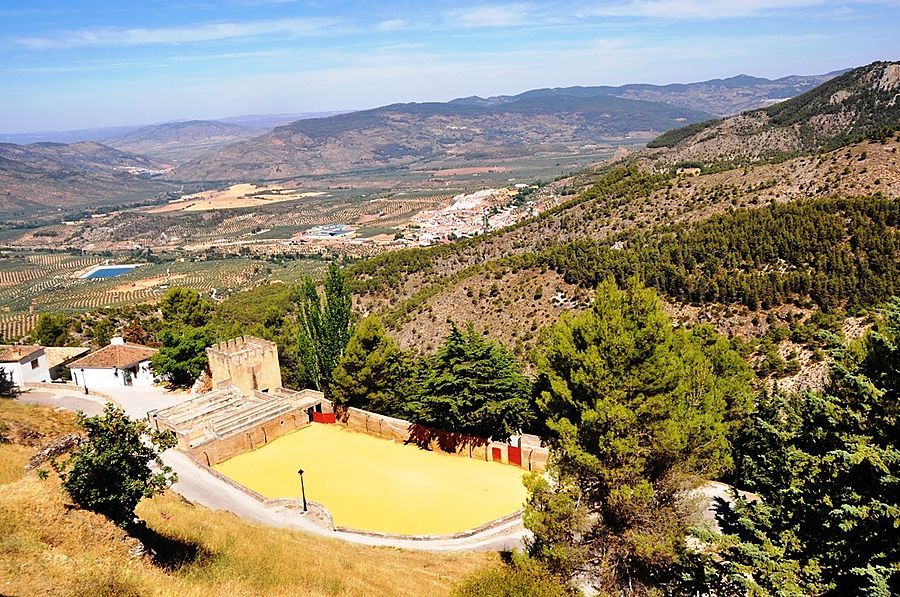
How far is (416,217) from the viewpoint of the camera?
153125 millimetres

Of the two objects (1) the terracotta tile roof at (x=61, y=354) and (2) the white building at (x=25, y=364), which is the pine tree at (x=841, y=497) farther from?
(1) the terracotta tile roof at (x=61, y=354)

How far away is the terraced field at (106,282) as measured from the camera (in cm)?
8651

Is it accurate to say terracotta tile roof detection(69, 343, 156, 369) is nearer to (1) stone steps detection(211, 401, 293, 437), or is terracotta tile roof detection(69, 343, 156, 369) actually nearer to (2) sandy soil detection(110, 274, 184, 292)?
(1) stone steps detection(211, 401, 293, 437)

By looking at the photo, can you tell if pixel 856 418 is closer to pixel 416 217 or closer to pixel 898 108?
pixel 898 108

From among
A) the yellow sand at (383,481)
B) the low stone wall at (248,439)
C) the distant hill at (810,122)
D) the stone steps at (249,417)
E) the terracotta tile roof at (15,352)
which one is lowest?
the yellow sand at (383,481)

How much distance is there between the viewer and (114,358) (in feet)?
125

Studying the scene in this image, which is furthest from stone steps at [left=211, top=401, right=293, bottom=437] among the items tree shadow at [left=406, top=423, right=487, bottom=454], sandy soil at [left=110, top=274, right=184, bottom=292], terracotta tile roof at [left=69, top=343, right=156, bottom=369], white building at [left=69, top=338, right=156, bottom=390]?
sandy soil at [left=110, top=274, right=184, bottom=292]

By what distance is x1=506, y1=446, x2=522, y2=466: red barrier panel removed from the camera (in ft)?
80.4

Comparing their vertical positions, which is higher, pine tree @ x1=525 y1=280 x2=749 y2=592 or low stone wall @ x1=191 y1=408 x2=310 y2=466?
pine tree @ x1=525 y1=280 x2=749 y2=592

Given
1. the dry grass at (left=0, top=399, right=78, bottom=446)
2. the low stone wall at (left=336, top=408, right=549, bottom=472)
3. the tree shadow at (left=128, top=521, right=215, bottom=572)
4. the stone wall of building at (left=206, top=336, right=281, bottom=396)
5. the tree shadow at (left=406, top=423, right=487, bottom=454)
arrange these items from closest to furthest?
the tree shadow at (left=128, top=521, right=215, bottom=572)
the dry grass at (left=0, top=399, right=78, bottom=446)
the low stone wall at (left=336, top=408, right=549, bottom=472)
the tree shadow at (left=406, top=423, right=487, bottom=454)
the stone wall of building at (left=206, top=336, right=281, bottom=396)

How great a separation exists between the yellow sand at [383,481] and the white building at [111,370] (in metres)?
14.4

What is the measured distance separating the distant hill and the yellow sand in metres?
57.4

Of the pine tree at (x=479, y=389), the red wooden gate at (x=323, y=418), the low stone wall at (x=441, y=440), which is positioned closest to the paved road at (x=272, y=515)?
the low stone wall at (x=441, y=440)

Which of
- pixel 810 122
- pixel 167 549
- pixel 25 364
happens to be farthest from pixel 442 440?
pixel 810 122
